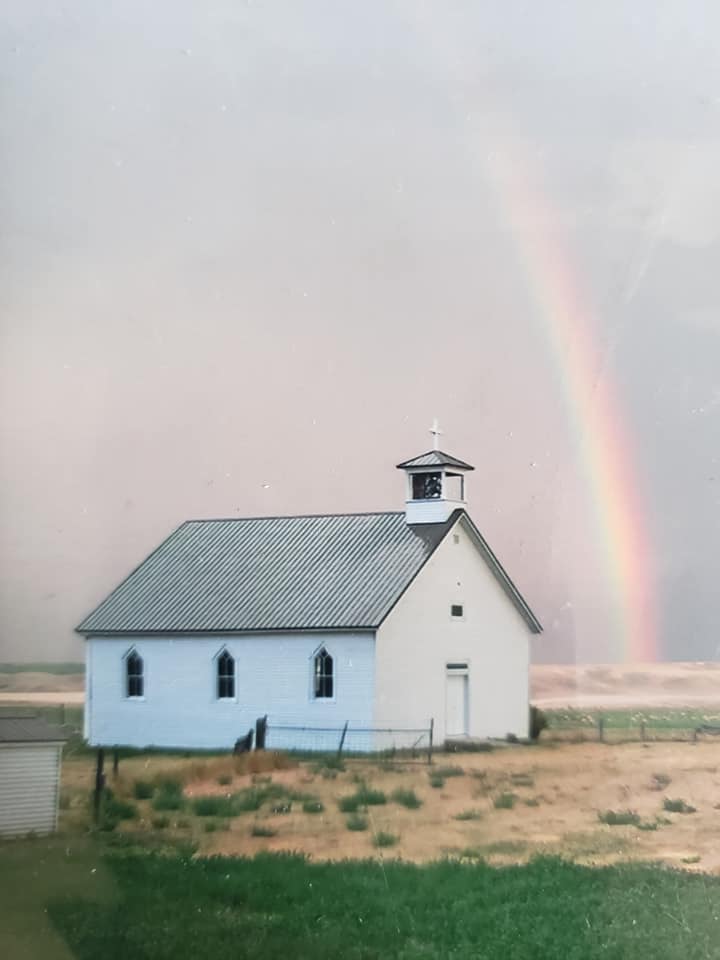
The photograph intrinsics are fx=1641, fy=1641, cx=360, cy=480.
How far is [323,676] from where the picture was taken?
4582mm

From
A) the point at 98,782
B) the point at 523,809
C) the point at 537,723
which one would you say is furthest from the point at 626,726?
the point at 98,782

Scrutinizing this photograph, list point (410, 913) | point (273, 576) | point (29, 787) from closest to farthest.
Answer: point (410, 913) < point (273, 576) < point (29, 787)

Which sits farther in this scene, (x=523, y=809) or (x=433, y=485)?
(x=433, y=485)

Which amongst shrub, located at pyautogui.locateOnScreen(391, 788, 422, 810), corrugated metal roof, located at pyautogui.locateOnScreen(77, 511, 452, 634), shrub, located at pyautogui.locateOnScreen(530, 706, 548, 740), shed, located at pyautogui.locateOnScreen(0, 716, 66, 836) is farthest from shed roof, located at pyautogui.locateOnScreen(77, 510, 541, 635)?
shrub, located at pyautogui.locateOnScreen(391, 788, 422, 810)

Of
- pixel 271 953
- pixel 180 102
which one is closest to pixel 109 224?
pixel 180 102

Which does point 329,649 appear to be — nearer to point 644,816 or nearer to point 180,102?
point 644,816

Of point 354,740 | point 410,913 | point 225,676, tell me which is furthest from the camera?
point 225,676

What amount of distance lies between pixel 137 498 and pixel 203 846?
105 centimetres

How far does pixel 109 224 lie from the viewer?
5.04 meters

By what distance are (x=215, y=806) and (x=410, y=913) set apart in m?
0.63

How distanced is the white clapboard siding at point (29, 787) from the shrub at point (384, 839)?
977 millimetres

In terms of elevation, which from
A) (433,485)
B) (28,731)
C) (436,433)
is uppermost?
(436,433)

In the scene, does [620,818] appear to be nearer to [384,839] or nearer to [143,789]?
[384,839]

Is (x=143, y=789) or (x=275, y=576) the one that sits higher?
(x=275, y=576)
